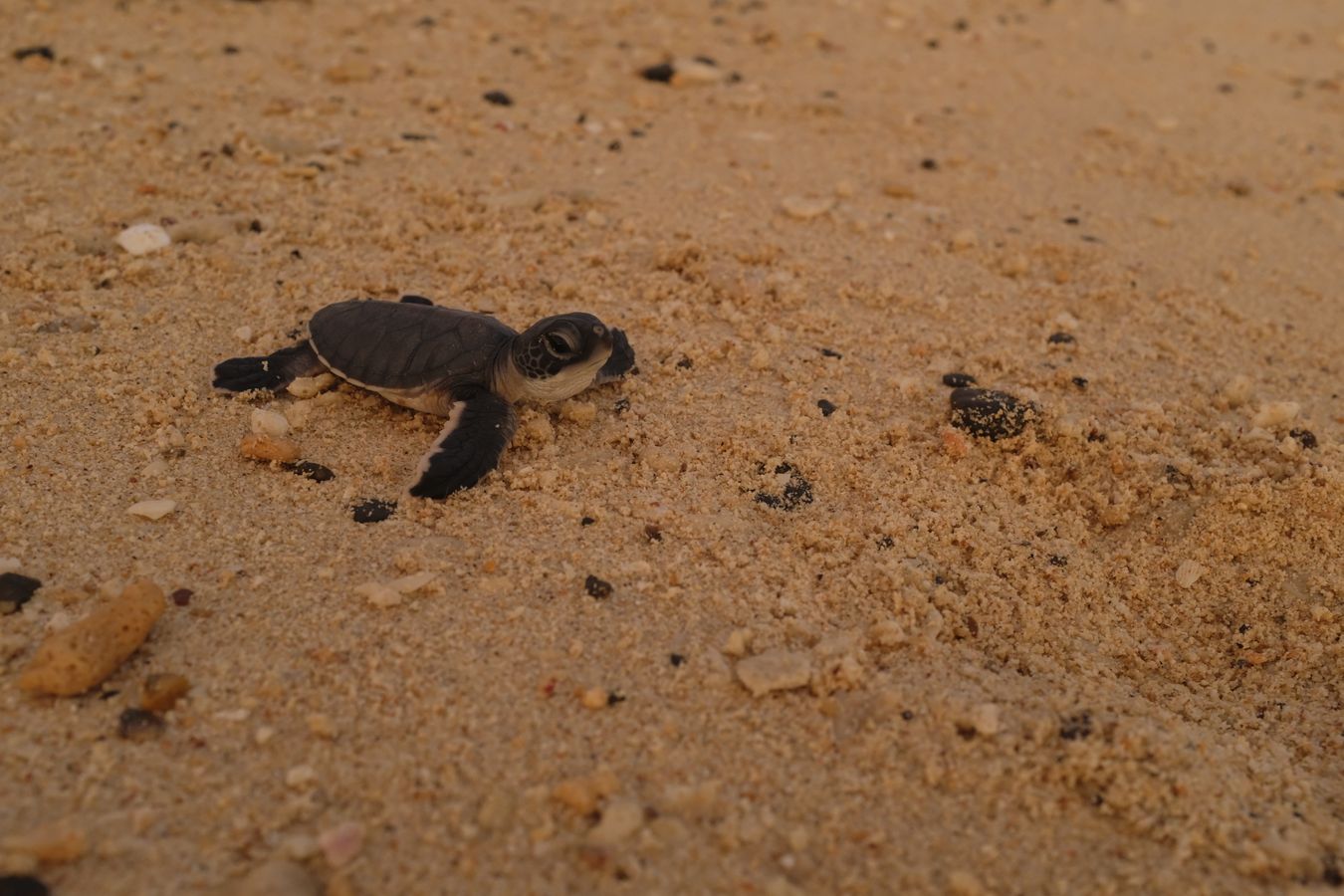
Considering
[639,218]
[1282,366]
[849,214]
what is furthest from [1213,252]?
[639,218]

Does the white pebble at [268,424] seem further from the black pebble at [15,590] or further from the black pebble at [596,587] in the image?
the black pebble at [596,587]

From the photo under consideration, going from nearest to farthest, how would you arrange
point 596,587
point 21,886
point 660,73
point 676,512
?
point 21,886
point 596,587
point 676,512
point 660,73

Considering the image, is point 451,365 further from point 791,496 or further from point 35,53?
point 35,53

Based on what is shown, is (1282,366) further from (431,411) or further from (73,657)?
(73,657)

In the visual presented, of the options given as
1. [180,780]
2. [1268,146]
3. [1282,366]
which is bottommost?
[180,780]

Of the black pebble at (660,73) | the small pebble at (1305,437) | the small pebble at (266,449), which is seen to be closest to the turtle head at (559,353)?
the small pebble at (266,449)

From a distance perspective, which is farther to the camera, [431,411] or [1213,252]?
[1213,252]

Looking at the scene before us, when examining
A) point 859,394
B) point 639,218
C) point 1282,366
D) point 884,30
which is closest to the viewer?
point 859,394

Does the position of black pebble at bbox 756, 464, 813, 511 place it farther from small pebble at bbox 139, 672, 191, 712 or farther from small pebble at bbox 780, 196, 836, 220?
small pebble at bbox 780, 196, 836, 220

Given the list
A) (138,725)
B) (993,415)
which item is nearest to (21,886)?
(138,725)
